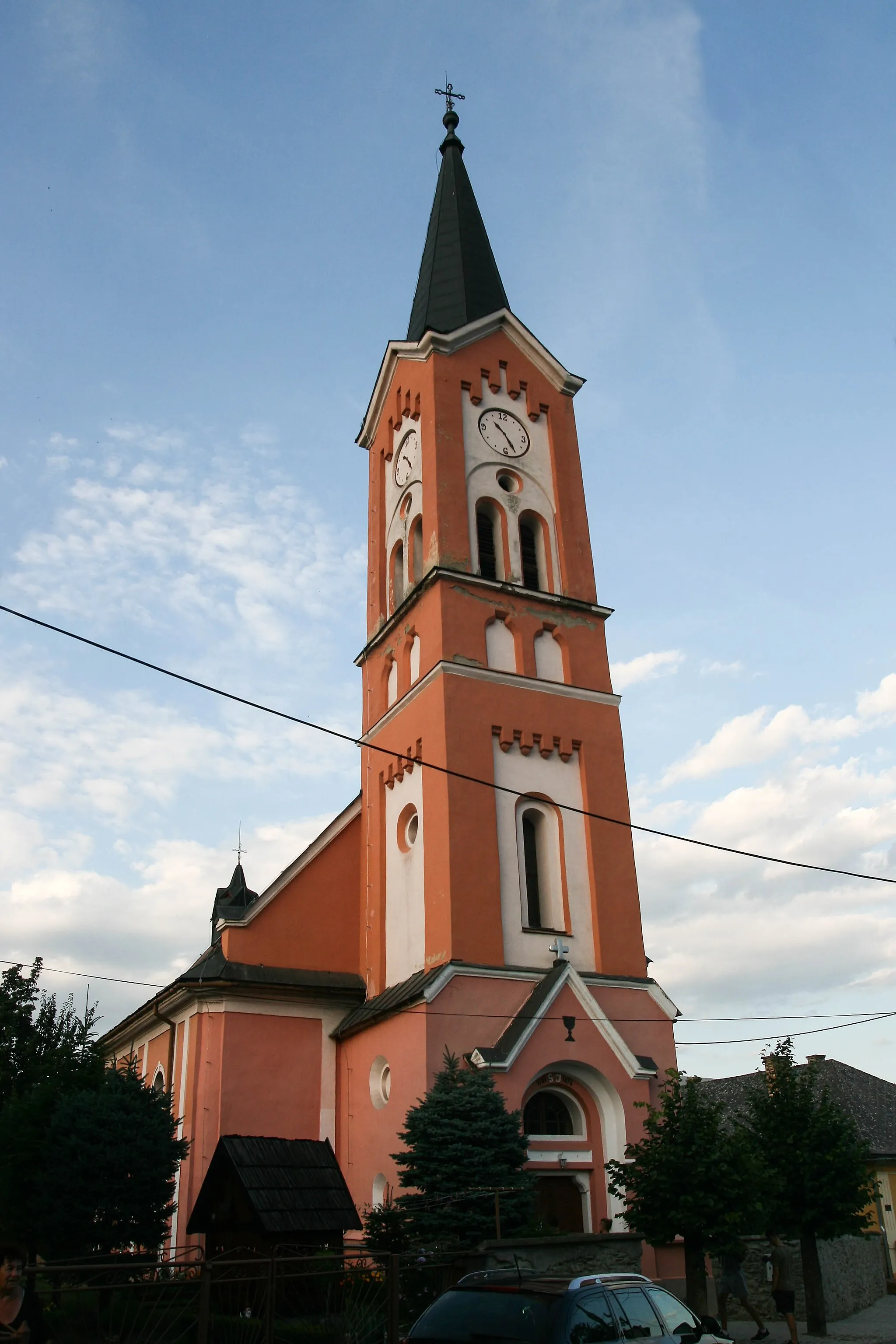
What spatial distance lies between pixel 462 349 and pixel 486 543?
16.6 feet

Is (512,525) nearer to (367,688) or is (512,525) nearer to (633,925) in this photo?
(367,688)

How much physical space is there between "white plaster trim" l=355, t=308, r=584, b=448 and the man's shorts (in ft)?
60.7

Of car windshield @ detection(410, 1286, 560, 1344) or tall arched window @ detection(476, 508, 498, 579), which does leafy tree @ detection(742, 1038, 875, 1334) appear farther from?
tall arched window @ detection(476, 508, 498, 579)

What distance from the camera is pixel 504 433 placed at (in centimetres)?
2492

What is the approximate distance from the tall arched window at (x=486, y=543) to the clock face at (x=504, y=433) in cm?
177

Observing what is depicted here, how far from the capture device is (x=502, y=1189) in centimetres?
1485

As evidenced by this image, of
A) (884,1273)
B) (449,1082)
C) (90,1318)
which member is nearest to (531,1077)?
(449,1082)

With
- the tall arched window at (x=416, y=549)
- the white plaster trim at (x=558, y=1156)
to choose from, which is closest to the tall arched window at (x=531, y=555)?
the tall arched window at (x=416, y=549)

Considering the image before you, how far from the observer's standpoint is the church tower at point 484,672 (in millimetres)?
19594

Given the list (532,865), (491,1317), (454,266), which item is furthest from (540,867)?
(454,266)

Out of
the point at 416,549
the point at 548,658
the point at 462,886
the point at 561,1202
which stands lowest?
the point at 561,1202

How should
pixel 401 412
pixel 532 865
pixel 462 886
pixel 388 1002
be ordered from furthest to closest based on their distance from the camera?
pixel 401 412 < pixel 532 865 < pixel 388 1002 < pixel 462 886

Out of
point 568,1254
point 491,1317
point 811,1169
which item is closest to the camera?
point 491,1317

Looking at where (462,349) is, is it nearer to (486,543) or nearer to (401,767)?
(486,543)
